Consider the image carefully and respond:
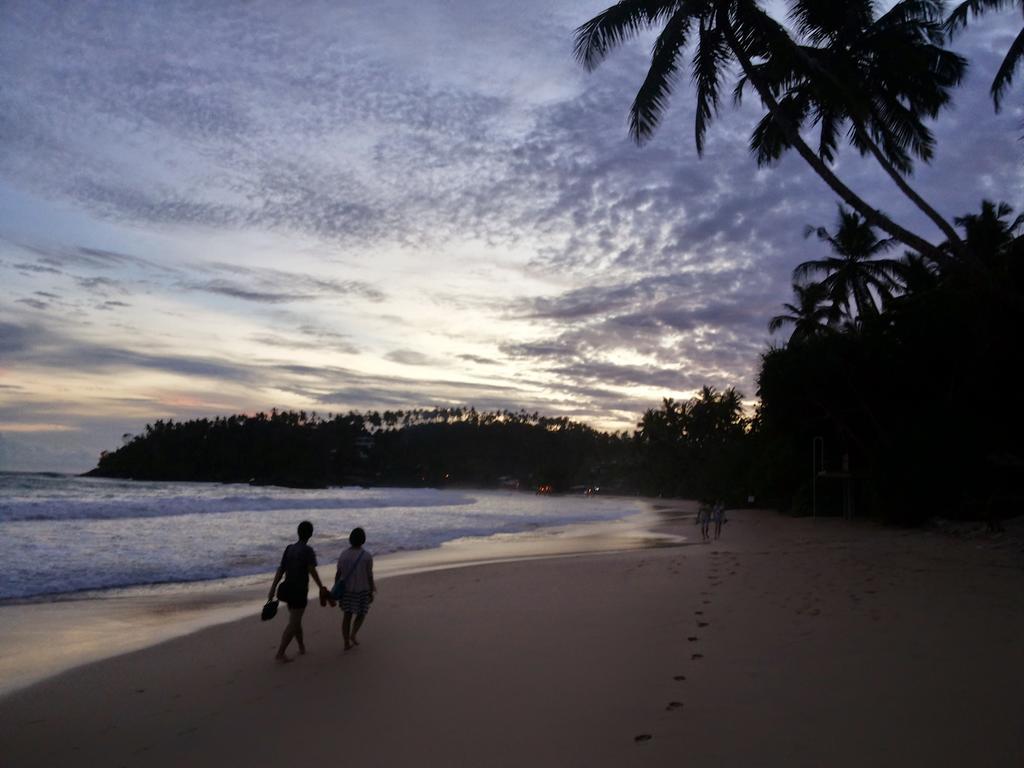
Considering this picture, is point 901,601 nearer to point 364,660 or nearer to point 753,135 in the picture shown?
point 364,660

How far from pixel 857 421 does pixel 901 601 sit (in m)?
22.6

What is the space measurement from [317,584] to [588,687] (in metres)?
3.31

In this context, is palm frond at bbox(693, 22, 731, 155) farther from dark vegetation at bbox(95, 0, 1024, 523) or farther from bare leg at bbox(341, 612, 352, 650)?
bare leg at bbox(341, 612, 352, 650)

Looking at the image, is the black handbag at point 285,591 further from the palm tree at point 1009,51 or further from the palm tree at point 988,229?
the palm tree at point 988,229

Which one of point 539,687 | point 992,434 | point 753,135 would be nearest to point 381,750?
point 539,687

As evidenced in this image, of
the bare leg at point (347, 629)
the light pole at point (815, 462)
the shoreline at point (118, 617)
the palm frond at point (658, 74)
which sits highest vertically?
the palm frond at point (658, 74)

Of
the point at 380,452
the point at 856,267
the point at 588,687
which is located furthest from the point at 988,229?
the point at 380,452

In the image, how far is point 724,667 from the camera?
20.9ft

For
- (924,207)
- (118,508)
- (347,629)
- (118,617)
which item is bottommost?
(118,617)

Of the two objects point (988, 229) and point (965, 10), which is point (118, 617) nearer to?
point (965, 10)

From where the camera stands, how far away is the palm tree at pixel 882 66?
1335cm

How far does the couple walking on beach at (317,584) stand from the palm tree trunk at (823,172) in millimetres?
8789

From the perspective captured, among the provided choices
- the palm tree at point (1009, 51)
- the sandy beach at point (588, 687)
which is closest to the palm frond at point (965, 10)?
the palm tree at point (1009, 51)

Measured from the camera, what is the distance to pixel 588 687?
6.03 metres
